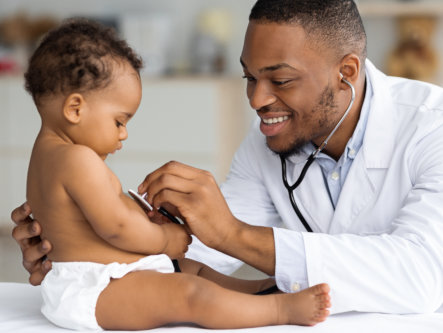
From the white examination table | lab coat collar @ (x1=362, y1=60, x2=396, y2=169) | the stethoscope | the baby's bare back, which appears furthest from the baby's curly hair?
lab coat collar @ (x1=362, y1=60, x2=396, y2=169)

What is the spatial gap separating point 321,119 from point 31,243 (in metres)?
0.81

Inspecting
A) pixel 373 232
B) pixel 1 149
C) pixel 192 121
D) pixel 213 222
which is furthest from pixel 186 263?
pixel 1 149

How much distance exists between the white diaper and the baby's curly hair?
0.37 metres

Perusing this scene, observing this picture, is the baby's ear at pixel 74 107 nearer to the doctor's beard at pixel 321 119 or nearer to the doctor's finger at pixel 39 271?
the doctor's finger at pixel 39 271

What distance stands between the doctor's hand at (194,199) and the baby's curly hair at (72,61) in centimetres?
24

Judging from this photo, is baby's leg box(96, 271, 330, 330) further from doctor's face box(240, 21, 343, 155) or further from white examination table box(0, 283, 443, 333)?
doctor's face box(240, 21, 343, 155)

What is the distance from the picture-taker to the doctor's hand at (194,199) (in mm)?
1486

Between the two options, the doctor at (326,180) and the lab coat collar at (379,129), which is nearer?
the doctor at (326,180)

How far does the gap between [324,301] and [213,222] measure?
0.28m

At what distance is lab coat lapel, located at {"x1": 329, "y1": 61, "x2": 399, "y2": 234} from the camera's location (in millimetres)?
1793

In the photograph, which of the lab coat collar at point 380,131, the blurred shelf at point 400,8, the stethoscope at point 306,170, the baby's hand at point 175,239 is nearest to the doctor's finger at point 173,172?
A: the baby's hand at point 175,239

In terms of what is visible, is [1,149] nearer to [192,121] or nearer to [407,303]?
[192,121]

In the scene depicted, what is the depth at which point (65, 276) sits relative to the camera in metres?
1.45

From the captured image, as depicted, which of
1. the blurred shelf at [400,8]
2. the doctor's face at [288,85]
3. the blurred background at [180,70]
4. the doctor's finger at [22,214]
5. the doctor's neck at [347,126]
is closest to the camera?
the doctor's finger at [22,214]
